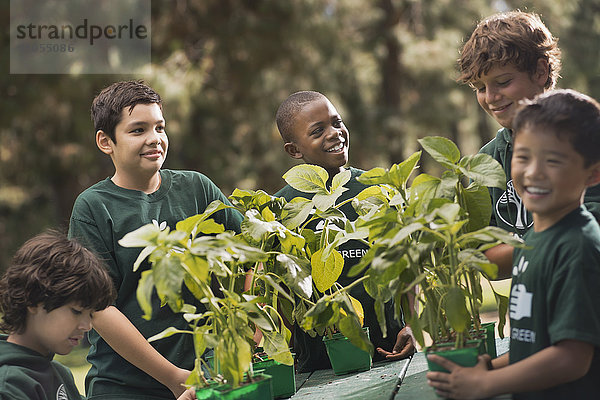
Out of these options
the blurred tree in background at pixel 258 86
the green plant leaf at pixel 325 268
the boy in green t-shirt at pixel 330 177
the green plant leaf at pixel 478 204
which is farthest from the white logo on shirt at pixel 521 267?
the blurred tree in background at pixel 258 86

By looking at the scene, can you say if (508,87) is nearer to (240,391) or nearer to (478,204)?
(478,204)

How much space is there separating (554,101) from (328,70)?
313 inches

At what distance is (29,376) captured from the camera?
1.83 meters

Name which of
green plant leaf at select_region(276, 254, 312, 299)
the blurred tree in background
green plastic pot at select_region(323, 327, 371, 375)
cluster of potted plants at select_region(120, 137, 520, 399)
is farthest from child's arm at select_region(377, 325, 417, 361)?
the blurred tree in background

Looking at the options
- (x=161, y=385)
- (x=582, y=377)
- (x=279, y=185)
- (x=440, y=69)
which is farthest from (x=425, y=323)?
(x=440, y=69)

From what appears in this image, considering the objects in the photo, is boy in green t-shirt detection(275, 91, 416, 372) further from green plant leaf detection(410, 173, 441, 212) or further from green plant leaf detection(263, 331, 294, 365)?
green plant leaf detection(410, 173, 441, 212)

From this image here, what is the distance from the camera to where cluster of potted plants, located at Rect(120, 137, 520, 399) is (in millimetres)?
1320

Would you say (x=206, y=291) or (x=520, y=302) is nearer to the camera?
(x=520, y=302)

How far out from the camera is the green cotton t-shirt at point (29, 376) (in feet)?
5.77

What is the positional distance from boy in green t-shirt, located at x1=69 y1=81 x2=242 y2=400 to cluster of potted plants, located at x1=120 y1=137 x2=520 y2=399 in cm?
43

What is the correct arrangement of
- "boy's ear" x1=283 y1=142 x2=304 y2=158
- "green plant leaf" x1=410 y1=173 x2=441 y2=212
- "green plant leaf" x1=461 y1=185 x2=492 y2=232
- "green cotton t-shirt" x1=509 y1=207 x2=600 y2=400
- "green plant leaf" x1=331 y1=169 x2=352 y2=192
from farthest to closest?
"boy's ear" x1=283 y1=142 x2=304 y2=158
"green plant leaf" x1=331 y1=169 x2=352 y2=192
"green plant leaf" x1=461 y1=185 x2=492 y2=232
"green plant leaf" x1=410 y1=173 x2=441 y2=212
"green cotton t-shirt" x1=509 y1=207 x2=600 y2=400

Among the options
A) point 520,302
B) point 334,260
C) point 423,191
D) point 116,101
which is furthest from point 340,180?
point 116,101

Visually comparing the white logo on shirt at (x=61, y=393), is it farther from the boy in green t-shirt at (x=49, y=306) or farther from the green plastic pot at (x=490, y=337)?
the green plastic pot at (x=490, y=337)

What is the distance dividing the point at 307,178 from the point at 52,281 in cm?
79
